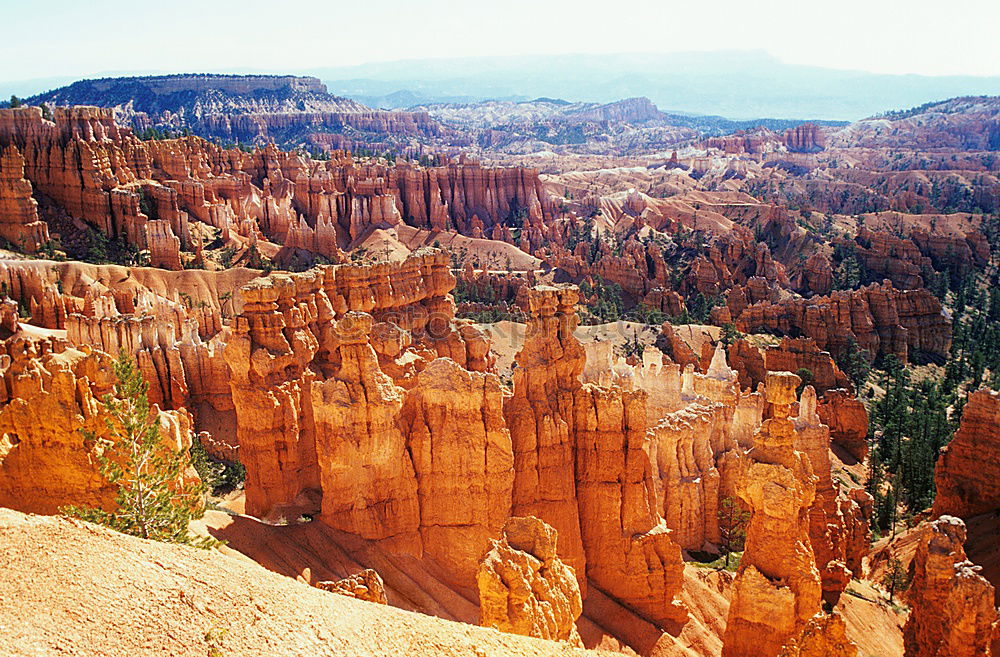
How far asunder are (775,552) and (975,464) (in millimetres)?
16058

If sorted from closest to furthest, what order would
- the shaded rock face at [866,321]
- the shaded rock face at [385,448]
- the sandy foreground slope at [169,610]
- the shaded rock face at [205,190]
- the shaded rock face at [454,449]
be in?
the sandy foreground slope at [169,610]
the shaded rock face at [385,448]
the shaded rock face at [454,449]
the shaded rock face at [866,321]
the shaded rock face at [205,190]

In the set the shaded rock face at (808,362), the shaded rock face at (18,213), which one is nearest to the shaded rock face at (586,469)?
the shaded rock face at (808,362)

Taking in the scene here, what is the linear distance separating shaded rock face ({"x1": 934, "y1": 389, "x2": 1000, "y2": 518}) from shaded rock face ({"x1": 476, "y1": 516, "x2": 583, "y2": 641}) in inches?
759

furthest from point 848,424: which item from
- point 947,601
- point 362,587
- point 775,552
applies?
point 362,587

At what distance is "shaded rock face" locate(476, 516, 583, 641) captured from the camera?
11938 mm

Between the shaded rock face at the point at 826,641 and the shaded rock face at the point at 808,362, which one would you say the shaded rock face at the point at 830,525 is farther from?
the shaded rock face at the point at 808,362

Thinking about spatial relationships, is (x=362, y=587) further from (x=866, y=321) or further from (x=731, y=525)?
(x=866, y=321)

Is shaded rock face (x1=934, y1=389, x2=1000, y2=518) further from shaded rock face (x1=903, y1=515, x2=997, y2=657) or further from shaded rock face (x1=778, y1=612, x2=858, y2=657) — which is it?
shaded rock face (x1=778, y1=612, x2=858, y2=657)

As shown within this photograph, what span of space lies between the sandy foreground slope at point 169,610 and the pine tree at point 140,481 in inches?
146

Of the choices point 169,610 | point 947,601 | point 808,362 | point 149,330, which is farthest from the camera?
point 808,362

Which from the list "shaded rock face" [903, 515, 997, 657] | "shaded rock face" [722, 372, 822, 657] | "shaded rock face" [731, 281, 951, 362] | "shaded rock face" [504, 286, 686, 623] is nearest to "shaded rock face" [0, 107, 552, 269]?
"shaded rock face" [731, 281, 951, 362]

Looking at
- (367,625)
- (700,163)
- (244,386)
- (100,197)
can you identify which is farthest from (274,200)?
(700,163)

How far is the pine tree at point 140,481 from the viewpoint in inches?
544

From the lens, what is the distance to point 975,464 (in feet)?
88.2
